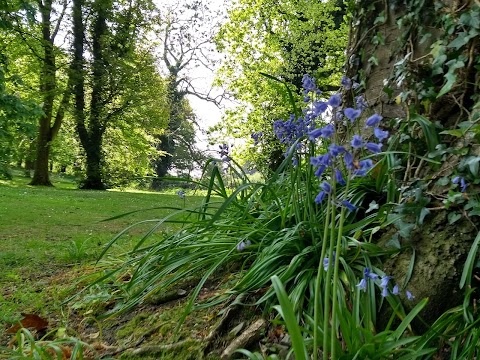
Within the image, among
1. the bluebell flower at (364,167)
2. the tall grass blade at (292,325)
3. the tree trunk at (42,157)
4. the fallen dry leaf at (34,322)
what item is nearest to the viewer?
the tall grass blade at (292,325)

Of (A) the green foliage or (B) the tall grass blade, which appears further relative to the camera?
(A) the green foliage

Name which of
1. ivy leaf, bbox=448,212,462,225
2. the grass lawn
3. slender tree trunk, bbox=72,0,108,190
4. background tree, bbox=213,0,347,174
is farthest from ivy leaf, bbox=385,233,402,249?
slender tree trunk, bbox=72,0,108,190

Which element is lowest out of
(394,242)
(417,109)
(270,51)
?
(394,242)

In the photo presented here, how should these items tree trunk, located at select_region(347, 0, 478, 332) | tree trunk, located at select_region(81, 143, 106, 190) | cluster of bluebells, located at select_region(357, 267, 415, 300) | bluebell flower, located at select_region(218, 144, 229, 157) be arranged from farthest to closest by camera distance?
tree trunk, located at select_region(81, 143, 106, 190)
bluebell flower, located at select_region(218, 144, 229, 157)
tree trunk, located at select_region(347, 0, 478, 332)
cluster of bluebells, located at select_region(357, 267, 415, 300)

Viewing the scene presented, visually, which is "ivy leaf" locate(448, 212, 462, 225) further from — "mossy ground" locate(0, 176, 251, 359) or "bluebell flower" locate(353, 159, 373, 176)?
"mossy ground" locate(0, 176, 251, 359)

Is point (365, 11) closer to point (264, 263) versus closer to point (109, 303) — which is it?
point (264, 263)

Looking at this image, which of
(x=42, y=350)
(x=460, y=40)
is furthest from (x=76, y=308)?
(x=460, y=40)

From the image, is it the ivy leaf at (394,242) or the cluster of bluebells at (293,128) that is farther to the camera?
the cluster of bluebells at (293,128)

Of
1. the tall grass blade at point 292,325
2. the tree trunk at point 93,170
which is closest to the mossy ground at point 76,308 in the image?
the tall grass blade at point 292,325

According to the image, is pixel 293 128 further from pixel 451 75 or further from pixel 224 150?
pixel 451 75

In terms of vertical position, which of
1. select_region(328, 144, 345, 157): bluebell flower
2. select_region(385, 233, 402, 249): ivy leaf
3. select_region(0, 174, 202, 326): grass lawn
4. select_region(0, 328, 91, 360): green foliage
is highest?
select_region(328, 144, 345, 157): bluebell flower

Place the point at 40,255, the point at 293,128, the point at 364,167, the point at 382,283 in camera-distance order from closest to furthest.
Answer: the point at 364,167 → the point at 382,283 → the point at 293,128 → the point at 40,255

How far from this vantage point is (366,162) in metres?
0.92

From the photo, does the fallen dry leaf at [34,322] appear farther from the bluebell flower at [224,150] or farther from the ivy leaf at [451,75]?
the ivy leaf at [451,75]
